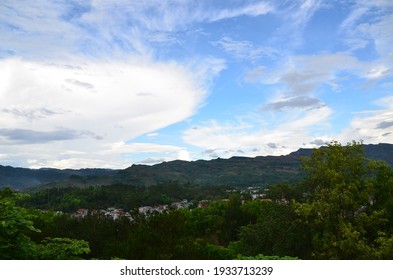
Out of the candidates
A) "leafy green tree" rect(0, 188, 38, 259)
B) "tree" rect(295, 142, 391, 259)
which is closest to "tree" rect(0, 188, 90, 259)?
"leafy green tree" rect(0, 188, 38, 259)

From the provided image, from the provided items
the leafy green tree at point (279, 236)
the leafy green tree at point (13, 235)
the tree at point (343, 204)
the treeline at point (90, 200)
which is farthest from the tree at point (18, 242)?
the treeline at point (90, 200)

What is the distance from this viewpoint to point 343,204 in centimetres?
2750

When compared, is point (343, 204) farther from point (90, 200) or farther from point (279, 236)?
point (90, 200)

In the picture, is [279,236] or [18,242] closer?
[18,242]

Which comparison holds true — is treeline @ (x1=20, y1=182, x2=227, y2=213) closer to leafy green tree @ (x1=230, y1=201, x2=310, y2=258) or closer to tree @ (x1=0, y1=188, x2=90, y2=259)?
leafy green tree @ (x1=230, y1=201, x2=310, y2=258)

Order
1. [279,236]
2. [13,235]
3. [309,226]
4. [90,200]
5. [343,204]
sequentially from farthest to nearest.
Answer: [90,200] → [279,236] → [309,226] → [343,204] → [13,235]

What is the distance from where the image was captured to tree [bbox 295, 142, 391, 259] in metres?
25.8

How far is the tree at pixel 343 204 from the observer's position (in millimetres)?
25766

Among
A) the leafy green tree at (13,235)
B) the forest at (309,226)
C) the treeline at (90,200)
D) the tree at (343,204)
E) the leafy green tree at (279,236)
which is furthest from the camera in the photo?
the treeline at (90,200)

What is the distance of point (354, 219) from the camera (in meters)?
27.3

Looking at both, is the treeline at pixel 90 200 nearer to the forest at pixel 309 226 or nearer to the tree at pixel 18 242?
the forest at pixel 309 226

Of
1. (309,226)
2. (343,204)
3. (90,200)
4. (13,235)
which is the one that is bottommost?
(309,226)

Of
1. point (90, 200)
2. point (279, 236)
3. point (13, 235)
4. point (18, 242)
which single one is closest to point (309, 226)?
point (279, 236)
